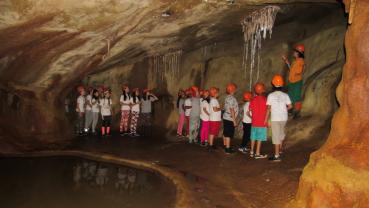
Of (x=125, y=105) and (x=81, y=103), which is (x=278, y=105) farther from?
(x=81, y=103)

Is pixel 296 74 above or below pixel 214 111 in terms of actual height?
above

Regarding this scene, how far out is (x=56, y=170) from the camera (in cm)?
851

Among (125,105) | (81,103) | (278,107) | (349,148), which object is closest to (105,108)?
(125,105)

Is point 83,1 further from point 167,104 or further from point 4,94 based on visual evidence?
point 167,104

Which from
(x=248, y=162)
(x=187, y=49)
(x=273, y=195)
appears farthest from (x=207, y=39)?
(x=273, y=195)

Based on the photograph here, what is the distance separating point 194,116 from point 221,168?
3.06 meters

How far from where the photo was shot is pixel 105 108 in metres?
13.2

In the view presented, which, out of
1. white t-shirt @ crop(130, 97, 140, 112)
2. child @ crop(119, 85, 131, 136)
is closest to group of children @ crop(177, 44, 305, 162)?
white t-shirt @ crop(130, 97, 140, 112)

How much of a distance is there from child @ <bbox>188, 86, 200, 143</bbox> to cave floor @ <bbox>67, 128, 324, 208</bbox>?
37cm

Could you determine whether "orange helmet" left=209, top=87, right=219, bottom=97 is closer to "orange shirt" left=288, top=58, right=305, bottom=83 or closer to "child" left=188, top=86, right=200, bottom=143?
"child" left=188, top=86, right=200, bottom=143

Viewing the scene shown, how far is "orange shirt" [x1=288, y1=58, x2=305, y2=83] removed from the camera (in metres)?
9.78

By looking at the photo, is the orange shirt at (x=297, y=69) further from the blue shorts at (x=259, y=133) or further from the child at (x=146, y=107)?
the child at (x=146, y=107)

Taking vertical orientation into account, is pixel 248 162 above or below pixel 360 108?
below

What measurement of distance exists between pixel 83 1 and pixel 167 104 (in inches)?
312
